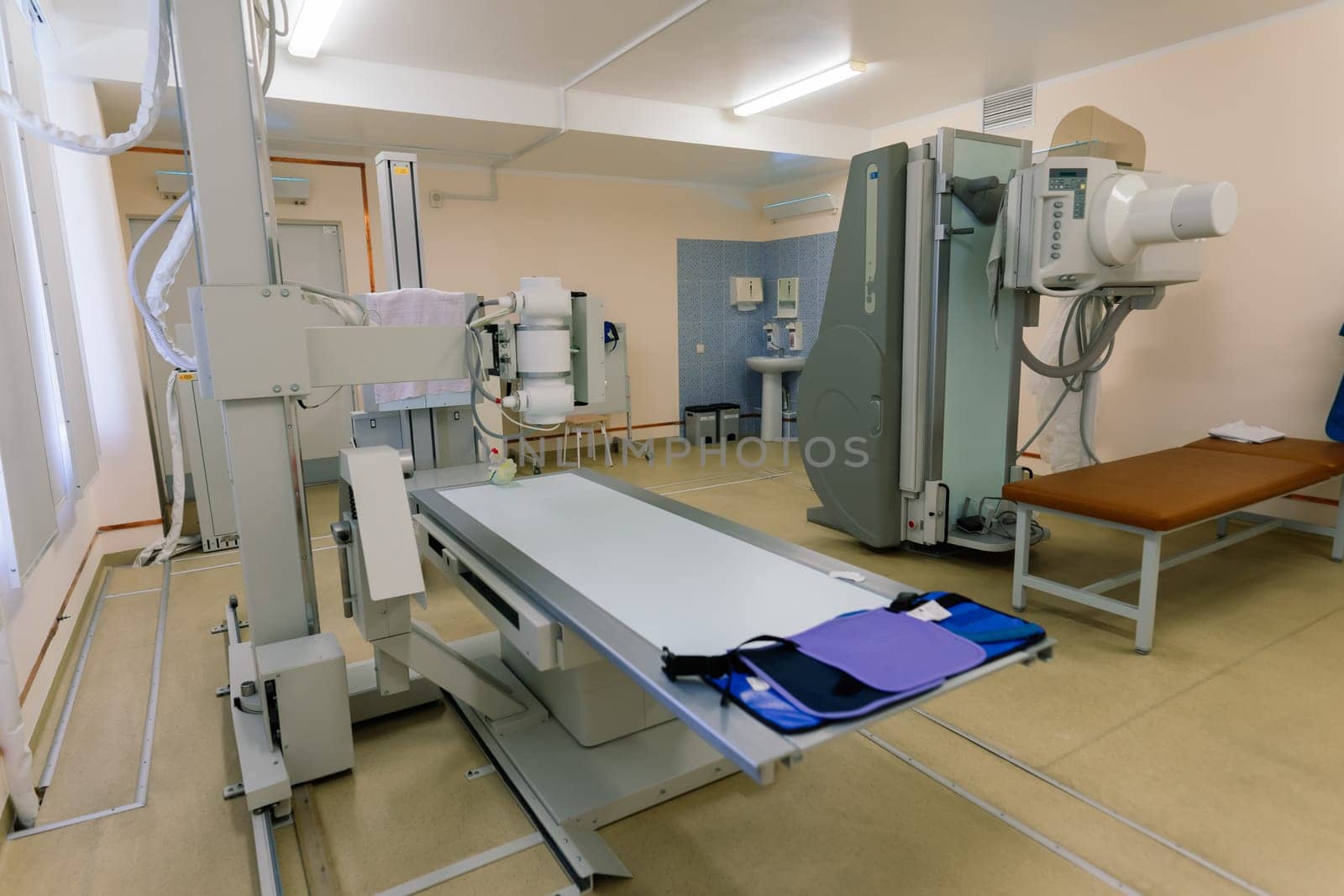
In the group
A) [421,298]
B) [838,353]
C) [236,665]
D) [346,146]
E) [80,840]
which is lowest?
[80,840]

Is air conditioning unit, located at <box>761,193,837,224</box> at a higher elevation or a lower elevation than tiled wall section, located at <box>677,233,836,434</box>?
higher

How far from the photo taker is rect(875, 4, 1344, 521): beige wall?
4.12m

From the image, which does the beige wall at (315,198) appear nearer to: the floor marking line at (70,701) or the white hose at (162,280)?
the floor marking line at (70,701)

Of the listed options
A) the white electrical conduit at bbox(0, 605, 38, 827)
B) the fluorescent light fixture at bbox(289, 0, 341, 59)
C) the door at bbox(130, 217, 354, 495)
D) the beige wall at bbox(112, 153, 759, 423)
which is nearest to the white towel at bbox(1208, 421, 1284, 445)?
the beige wall at bbox(112, 153, 759, 423)

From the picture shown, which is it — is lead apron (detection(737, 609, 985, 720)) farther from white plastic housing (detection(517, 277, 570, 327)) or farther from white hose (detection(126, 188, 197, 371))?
white hose (detection(126, 188, 197, 371))

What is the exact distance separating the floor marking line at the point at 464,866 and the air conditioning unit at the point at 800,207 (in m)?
6.50

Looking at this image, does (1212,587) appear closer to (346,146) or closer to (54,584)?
(54,584)

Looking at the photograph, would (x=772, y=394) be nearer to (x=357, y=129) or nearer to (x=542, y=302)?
(x=357, y=129)

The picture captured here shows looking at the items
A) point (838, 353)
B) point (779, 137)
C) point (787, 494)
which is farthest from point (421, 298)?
point (779, 137)

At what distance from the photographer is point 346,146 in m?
5.84

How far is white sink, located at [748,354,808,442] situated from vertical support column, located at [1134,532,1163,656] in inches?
187

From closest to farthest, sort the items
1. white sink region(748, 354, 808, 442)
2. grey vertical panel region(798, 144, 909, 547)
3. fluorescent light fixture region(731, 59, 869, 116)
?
grey vertical panel region(798, 144, 909, 547) → fluorescent light fixture region(731, 59, 869, 116) → white sink region(748, 354, 808, 442)

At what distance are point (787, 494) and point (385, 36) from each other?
153 inches

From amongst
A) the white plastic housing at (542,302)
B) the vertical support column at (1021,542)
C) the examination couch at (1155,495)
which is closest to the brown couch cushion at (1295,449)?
the examination couch at (1155,495)
